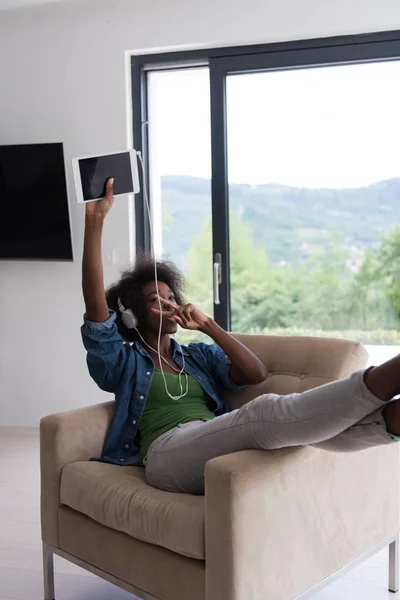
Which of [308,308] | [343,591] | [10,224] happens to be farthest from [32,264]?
[343,591]

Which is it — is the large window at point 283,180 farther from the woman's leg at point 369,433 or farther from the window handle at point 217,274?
the woman's leg at point 369,433

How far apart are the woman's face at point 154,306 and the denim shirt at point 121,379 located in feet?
0.28

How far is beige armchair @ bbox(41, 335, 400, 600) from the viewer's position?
1917mm

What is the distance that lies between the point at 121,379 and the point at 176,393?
18cm

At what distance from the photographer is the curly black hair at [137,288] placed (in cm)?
264

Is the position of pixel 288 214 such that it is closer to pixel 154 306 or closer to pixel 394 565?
pixel 154 306

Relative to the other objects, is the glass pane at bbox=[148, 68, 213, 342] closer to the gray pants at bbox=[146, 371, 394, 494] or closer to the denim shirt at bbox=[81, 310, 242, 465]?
the denim shirt at bbox=[81, 310, 242, 465]

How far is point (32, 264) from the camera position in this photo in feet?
15.4

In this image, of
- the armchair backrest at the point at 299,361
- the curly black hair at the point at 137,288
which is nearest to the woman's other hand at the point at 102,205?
the curly black hair at the point at 137,288

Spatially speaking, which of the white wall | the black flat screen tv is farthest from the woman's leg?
the black flat screen tv

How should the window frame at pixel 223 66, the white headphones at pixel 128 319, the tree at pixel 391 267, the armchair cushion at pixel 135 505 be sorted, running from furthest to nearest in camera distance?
the tree at pixel 391 267 < the window frame at pixel 223 66 < the white headphones at pixel 128 319 < the armchair cushion at pixel 135 505

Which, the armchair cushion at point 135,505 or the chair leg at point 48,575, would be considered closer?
the armchair cushion at point 135,505

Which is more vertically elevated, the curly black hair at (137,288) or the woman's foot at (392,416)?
the curly black hair at (137,288)

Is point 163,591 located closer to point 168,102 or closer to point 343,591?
point 343,591
